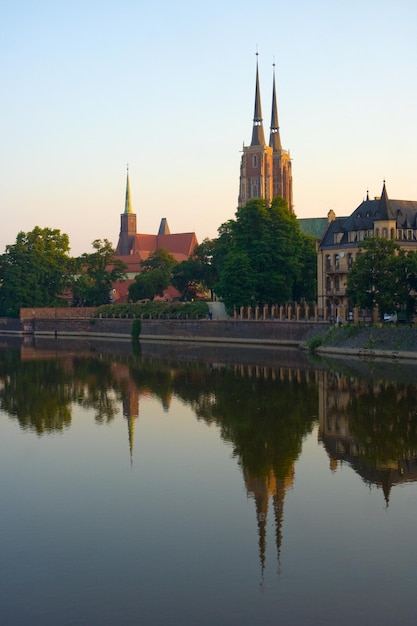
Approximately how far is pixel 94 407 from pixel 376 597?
93.8ft

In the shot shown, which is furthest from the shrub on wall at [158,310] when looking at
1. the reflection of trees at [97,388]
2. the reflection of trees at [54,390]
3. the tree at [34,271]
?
the reflection of trees at [97,388]

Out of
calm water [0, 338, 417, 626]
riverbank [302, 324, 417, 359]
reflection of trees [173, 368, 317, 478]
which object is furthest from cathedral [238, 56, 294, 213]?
calm water [0, 338, 417, 626]

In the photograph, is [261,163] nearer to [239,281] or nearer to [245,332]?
[239,281]

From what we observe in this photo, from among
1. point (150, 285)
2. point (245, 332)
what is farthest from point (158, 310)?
point (150, 285)

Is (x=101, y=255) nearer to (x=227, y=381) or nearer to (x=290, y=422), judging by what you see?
(x=227, y=381)

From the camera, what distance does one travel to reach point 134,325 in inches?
4173

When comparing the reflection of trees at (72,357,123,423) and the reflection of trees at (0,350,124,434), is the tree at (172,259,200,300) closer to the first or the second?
Answer: the reflection of trees at (0,350,124,434)

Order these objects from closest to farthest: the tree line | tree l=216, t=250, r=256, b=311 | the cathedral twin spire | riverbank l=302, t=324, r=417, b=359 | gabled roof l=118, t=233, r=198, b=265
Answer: riverbank l=302, t=324, r=417, b=359
the tree line
tree l=216, t=250, r=256, b=311
the cathedral twin spire
gabled roof l=118, t=233, r=198, b=265

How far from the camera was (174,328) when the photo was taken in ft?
330

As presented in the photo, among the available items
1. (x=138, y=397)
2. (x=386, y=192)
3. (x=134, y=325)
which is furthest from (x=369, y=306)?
(x=134, y=325)

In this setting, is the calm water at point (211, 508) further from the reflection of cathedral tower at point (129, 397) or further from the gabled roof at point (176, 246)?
the gabled roof at point (176, 246)

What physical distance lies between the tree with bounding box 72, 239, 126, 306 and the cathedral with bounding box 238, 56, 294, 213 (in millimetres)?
48685

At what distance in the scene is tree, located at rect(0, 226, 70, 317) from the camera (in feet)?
411

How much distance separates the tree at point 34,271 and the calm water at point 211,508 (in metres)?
79.7
